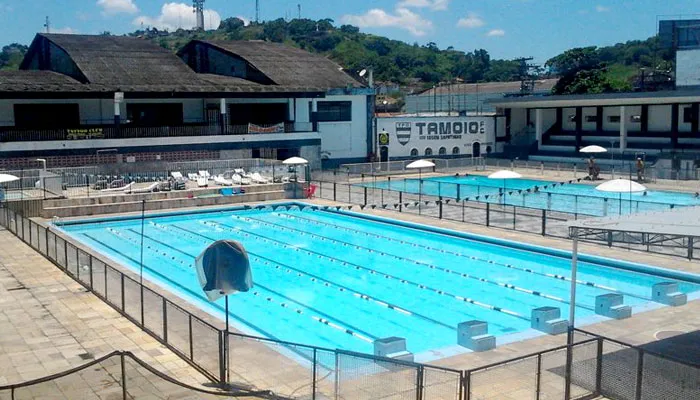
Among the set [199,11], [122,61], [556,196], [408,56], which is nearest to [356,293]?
[556,196]

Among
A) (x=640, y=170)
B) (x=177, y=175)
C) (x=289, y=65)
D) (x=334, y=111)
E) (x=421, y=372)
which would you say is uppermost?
(x=289, y=65)

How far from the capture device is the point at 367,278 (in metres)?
20.5

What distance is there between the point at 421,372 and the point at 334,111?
41.7 metres

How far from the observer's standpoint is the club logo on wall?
51312 mm

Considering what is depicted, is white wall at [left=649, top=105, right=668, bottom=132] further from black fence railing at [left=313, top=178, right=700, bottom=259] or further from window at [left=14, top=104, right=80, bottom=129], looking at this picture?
window at [left=14, top=104, right=80, bottom=129]

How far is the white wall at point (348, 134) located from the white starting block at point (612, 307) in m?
35.2

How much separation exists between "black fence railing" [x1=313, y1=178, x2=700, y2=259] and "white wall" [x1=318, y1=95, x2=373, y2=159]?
11.1 metres

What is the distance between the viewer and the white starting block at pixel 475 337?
41.9ft

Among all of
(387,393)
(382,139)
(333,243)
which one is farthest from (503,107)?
(387,393)

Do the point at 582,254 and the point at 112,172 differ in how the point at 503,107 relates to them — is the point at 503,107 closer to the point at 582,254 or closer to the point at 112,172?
the point at 112,172

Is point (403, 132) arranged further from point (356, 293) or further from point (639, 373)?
point (639, 373)

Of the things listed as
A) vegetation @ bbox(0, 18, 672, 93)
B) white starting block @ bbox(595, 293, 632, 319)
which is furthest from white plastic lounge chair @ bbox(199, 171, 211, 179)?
vegetation @ bbox(0, 18, 672, 93)

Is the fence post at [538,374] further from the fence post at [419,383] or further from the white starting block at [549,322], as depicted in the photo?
the white starting block at [549,322]

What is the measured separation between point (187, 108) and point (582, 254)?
3234 cm
